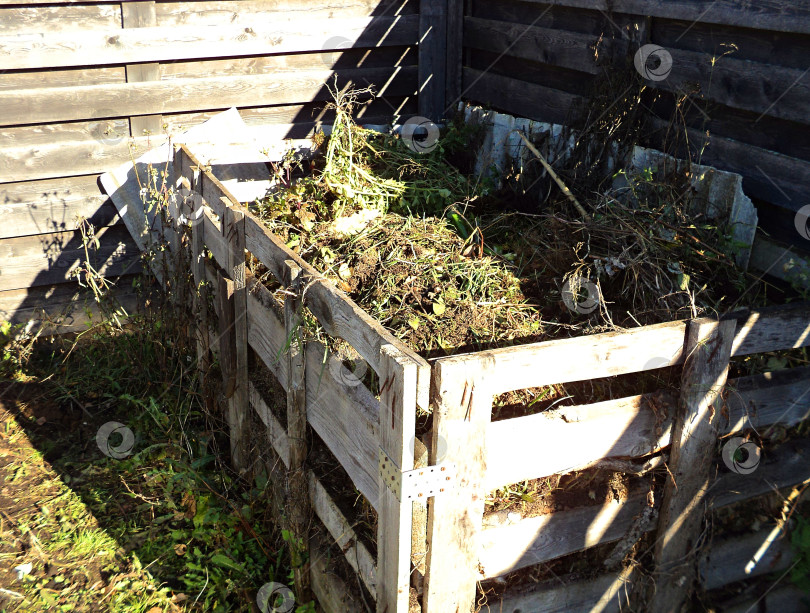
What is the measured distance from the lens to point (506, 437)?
2436 millimetres

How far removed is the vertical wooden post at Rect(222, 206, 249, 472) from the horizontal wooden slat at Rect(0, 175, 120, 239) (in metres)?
2.00

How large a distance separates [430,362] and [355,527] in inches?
37.0

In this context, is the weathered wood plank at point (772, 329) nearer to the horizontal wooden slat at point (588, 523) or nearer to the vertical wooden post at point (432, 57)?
the horizontal wooden slat at point (588, 523)

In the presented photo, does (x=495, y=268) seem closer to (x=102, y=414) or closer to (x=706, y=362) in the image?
(x=706, y=362)

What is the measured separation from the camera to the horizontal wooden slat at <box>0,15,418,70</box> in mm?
5082

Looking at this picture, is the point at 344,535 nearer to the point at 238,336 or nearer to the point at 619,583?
the point at 619,583

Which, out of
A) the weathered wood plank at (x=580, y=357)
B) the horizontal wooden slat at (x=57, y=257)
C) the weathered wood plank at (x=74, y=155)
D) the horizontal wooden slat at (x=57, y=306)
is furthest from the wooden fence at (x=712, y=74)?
the horizontal wooden slat at (x=57, y=306)

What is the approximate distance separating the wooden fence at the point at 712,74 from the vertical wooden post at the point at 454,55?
2.91 ft

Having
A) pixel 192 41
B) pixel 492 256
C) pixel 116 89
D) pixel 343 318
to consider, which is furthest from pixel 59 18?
pixel 343 318

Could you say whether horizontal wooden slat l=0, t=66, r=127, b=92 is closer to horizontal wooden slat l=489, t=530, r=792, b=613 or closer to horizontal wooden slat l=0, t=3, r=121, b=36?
horizontal wooden slat l=0, t=3, r=121, b=36

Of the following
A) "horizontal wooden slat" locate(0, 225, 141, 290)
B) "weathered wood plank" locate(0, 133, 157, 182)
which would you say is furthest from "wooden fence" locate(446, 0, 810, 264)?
"horizontal wooden slat" locate(0, 225, 141, 290)

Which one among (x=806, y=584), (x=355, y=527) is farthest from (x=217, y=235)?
(x=806, y=584)

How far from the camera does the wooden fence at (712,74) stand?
3.36 m

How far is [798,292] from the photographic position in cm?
329
